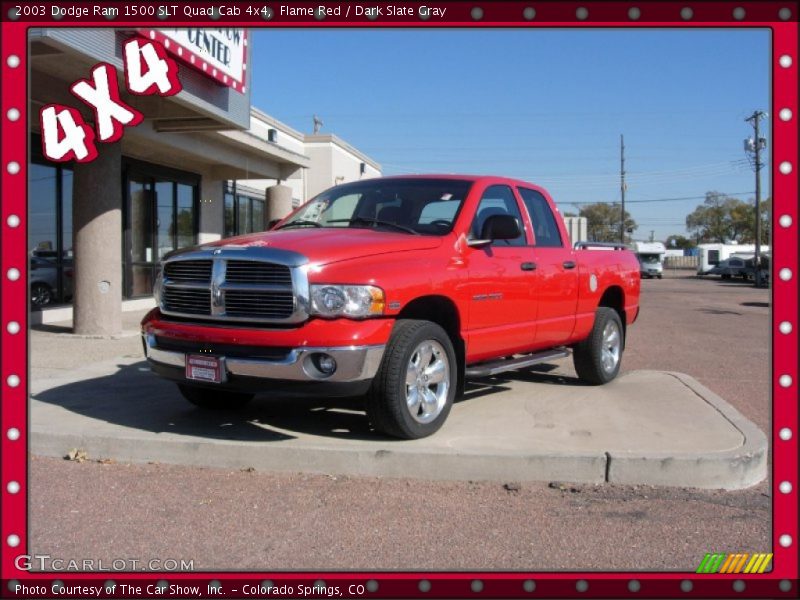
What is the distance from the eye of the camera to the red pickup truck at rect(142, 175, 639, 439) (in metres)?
4.79

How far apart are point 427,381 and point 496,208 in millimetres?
1865

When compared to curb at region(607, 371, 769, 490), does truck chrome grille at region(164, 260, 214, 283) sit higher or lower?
higher

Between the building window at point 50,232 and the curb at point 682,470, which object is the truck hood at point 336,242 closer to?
the curb at point 682,470

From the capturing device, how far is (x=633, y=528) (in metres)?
4.06

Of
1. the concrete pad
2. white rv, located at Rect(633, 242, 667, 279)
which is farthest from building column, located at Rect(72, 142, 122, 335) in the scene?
white rv, located at Rect(633, 242, 667, 279)

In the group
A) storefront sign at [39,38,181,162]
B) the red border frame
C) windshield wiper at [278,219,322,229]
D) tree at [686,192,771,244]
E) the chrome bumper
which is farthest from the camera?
tree at [686,192,771,244]

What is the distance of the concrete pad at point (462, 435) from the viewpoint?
4.83 m

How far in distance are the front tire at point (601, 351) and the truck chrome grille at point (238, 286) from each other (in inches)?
147

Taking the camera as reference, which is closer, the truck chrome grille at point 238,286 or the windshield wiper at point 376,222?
the truck chrome grille at point 238,286

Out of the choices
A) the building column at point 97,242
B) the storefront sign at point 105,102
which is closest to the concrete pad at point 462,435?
the storefront sign at point 105,102

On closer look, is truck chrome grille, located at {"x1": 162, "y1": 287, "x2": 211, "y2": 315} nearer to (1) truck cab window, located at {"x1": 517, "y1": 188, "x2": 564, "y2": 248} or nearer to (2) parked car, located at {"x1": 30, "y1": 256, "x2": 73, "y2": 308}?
(1) truck cab window, located at {"x1": 517, "y1": 188, "x2": 564, "y2": 248}

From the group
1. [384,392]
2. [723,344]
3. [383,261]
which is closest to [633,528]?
[384,392]

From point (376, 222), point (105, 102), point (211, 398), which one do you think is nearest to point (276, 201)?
point (105, 102)

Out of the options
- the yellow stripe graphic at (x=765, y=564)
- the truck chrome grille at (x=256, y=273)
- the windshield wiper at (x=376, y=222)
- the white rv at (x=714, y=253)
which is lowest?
the yellow stripe graphic at (x=765, y=564)
